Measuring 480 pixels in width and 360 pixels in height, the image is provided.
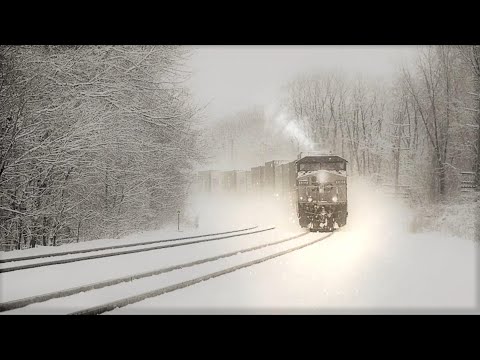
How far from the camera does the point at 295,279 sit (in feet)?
28.2

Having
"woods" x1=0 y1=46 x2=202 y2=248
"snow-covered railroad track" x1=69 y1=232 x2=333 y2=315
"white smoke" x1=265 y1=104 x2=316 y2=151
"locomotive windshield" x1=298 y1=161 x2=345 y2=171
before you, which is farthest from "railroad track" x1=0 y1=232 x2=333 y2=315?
"white smoke" x1=265 y1=104 x2=316 y2=151

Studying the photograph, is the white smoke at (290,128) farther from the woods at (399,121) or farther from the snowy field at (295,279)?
the snowy field at (295,279)

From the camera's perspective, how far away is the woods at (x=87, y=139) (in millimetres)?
10453

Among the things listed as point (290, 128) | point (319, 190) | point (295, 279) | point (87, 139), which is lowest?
point (295, 279)

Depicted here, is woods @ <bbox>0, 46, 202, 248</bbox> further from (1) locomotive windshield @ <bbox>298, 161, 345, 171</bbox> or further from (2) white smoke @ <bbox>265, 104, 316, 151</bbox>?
(2) white smoke @ <bbox>265, 104, 316, 151</bbox>

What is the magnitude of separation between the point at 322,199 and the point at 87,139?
955 cm

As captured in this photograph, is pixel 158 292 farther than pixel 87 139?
No

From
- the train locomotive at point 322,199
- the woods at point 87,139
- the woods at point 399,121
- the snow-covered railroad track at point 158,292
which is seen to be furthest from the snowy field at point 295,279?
the woods at point 399,121

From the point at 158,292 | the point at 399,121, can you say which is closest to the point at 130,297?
the point at 158,292

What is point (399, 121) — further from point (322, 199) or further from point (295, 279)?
point (295, 279)
